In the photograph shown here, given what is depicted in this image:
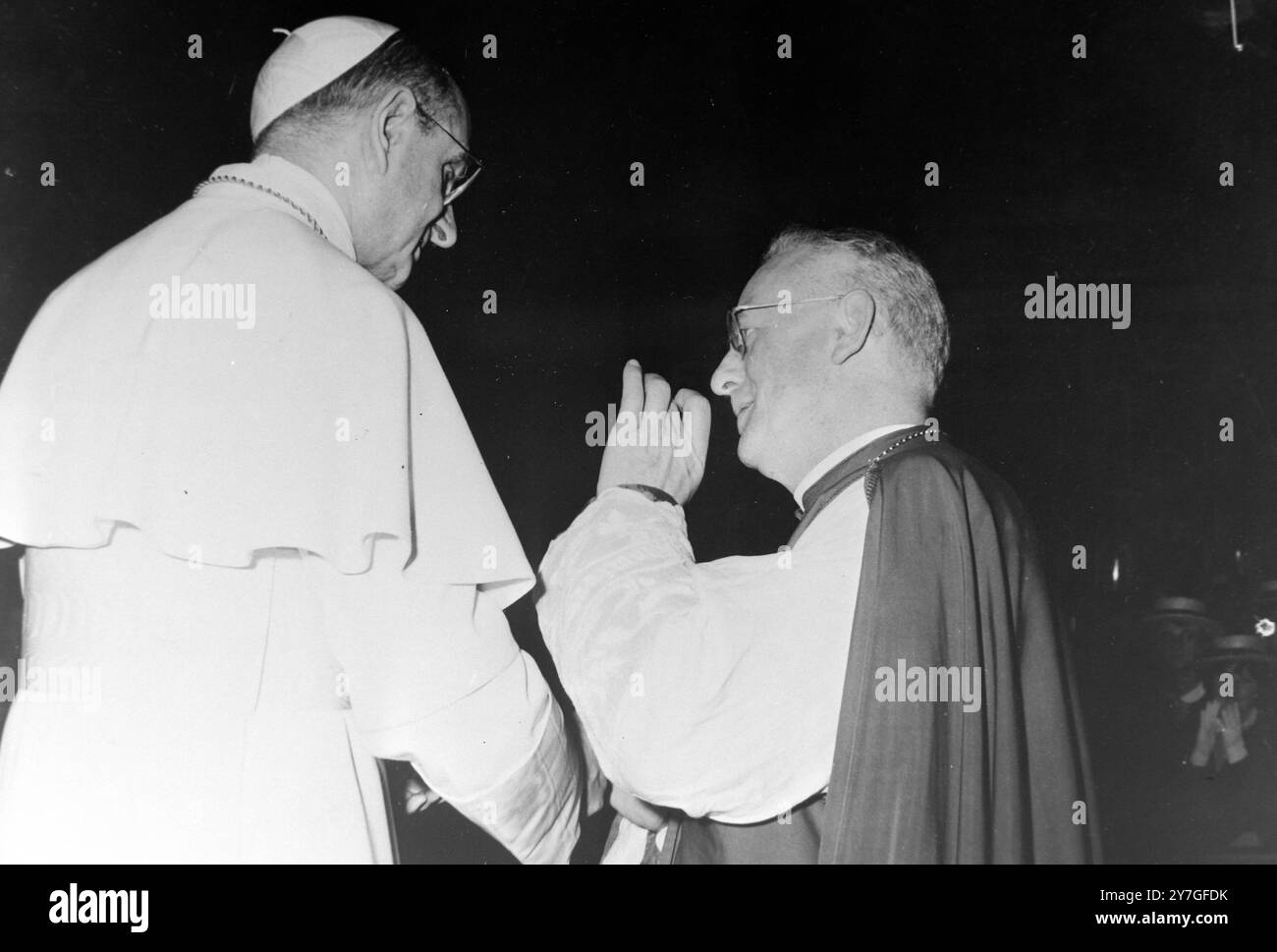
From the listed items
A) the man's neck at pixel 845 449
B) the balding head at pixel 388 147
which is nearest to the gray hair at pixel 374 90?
the balding head at pixel 388 147

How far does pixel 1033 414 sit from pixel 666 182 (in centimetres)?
84

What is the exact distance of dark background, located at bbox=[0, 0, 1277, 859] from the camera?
92.5 inches

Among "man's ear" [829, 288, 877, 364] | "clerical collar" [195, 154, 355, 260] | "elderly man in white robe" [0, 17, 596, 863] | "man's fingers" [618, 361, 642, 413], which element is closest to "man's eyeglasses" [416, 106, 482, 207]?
"elderly man in white robe" [0, 17, 596, 863]

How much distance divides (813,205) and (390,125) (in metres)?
0.82

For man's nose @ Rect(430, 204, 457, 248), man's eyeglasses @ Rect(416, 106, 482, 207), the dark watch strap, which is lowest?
the dark watch strap

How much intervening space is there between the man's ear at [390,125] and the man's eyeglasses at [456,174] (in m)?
0.03

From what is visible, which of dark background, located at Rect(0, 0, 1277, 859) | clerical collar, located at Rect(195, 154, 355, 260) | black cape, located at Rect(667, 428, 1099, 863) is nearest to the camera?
black cape, located at Rect(667, 428, 1099, 863)

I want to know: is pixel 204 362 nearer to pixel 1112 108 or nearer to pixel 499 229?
pixel 499 229

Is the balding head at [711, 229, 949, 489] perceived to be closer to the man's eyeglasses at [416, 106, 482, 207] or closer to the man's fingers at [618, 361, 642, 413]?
the man's fingers at [618, 361, 642, 413]

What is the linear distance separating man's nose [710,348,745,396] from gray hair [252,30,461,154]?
710 mm

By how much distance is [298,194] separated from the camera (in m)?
2.25

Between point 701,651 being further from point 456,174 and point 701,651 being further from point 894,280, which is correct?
point 456,174

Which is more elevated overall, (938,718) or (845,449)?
(845,449)


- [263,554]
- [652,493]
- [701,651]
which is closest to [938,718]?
[701,651]
